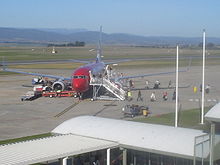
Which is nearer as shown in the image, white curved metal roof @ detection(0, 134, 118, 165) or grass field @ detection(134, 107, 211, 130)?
white curved metal roof @ detection(0, 134, 118, 165)

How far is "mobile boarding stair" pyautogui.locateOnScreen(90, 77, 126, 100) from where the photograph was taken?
57.3m

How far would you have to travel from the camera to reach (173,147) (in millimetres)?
19969

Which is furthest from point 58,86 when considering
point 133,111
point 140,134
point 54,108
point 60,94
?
point 140,134

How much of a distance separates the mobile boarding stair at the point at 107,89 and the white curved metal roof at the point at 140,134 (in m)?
32.4

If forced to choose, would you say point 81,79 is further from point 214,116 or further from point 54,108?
point 214,116

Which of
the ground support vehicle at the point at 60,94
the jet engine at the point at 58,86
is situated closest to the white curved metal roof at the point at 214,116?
the ground support vehicle at the point at 60,94

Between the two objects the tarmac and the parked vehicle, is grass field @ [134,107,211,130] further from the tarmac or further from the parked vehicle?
the tarmac

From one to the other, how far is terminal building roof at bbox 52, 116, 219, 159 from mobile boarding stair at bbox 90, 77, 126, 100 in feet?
106

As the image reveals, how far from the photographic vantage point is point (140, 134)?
70.9 feet

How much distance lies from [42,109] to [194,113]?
1640 cm

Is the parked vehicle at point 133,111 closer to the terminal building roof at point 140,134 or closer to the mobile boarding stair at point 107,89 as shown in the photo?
the mobile boarding stair at point 107,89

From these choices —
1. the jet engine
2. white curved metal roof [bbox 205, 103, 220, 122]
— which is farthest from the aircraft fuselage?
white curved metal roof [bbox 205, 103, 220, 122]

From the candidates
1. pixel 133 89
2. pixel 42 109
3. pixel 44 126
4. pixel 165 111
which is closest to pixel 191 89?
pixel 133 89

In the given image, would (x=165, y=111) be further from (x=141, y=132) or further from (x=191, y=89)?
(x=141, y=132)
